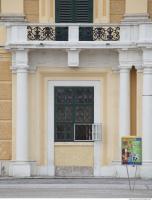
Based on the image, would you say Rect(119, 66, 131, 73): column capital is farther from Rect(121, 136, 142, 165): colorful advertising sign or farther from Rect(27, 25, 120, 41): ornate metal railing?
Rect(121, 136, 142, 165): colorful advertising sign

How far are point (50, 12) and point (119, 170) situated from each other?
6532 millimetres

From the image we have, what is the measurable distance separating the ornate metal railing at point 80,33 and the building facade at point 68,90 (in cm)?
4

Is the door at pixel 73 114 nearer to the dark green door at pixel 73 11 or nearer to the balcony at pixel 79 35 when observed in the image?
the balcony at pixel 79 35

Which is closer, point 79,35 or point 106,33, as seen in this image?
point 106,33

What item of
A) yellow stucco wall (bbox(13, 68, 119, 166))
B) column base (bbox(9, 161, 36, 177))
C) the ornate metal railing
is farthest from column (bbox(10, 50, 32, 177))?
the ornate metal railing

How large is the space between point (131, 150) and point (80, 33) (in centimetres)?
625

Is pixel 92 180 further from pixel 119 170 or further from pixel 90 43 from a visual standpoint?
pixel 90 43

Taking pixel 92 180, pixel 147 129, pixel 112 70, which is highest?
pixel 112 70

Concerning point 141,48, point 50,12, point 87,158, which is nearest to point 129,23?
point 141,48

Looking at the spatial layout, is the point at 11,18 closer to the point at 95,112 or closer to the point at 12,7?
Answer: the point at 12,7

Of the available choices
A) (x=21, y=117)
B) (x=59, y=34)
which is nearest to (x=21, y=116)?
(x=21, y=117)

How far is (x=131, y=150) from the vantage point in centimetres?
2630

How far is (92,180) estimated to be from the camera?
2927 cm

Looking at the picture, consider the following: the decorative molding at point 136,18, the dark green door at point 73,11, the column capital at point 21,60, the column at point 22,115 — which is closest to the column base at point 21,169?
the column at point 22,115
